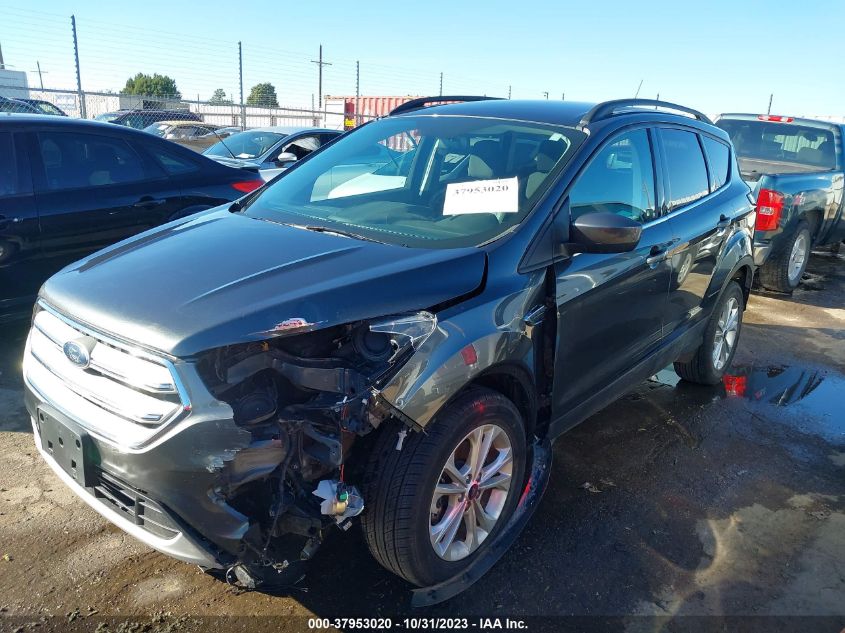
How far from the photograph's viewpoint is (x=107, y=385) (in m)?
2.13

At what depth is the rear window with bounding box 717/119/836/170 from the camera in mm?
8117

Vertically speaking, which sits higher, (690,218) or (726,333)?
(690,218)

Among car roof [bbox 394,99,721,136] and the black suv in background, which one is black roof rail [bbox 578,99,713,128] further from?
the black suv in background

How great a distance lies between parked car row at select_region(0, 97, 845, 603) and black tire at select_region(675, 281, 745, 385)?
0.41 meters

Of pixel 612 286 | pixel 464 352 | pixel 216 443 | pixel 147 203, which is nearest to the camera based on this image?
pixel 216 443

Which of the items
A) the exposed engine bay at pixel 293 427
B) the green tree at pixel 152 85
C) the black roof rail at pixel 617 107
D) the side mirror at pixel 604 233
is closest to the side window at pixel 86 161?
the exposed engine bay at pixel 293 427

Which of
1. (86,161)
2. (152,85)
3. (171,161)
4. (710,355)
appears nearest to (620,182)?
(710,355)

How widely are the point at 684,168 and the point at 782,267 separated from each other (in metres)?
4.52

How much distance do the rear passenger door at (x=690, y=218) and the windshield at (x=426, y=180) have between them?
96cm

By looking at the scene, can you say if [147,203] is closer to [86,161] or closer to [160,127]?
[86,161]

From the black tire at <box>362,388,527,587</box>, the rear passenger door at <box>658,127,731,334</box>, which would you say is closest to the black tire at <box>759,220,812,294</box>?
the rear passenger door at <box>658,127,731,334</box>

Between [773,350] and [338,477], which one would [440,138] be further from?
[773,350]

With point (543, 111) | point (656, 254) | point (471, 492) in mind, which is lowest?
point (471, 492)

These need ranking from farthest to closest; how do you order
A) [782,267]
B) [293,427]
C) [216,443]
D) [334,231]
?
[782,267] < [334,231] < [293,427] < [216,443]
